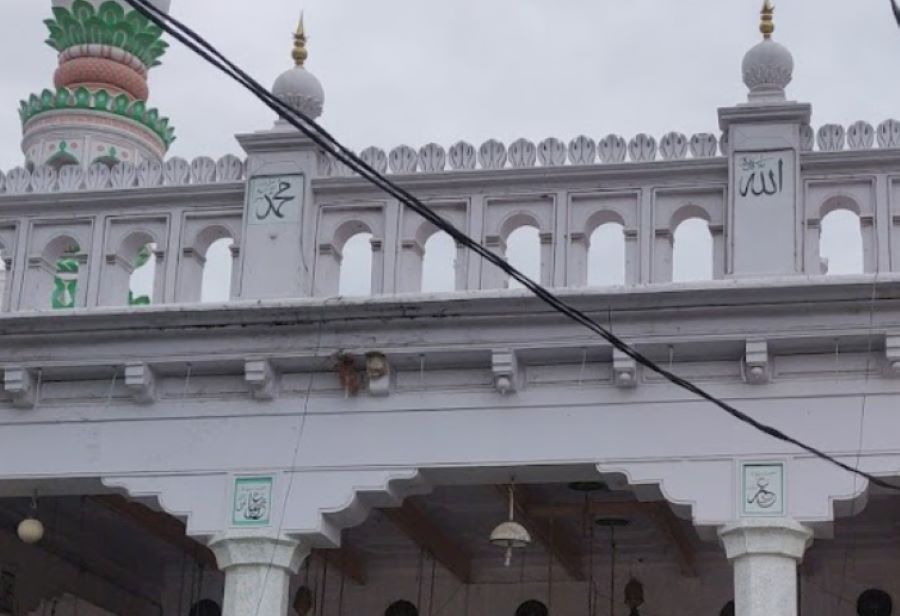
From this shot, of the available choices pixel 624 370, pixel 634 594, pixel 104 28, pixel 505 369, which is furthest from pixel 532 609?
pixel 104 28

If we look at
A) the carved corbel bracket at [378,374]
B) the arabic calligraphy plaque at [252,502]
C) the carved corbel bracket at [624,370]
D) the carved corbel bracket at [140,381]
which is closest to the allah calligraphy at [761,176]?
the carved corbel bracket at [624,370]

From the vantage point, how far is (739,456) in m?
12.1

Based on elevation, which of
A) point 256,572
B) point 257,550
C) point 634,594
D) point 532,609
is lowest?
point 532,609

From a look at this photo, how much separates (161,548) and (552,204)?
252 inches

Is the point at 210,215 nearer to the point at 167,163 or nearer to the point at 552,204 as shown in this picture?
the point at 167,163

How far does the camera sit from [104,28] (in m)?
26.5

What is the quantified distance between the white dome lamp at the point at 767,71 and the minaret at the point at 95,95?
1442 cm

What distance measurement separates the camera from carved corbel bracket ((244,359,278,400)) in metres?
12.8

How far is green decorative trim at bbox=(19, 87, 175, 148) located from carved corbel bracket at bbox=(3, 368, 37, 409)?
43.5ft

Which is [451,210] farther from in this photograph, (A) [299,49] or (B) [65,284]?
(B) [65,284]

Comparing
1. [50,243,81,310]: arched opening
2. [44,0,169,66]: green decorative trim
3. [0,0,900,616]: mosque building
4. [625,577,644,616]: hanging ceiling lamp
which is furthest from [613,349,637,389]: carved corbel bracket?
[44,0,169,66]: green decorative trim

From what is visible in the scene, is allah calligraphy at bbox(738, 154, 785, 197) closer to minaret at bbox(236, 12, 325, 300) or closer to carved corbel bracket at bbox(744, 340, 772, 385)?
carved corbel bracket at bbox(744, 340, 772, 385)

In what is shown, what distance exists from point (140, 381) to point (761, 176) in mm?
4498

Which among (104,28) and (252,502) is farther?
(104,28)
